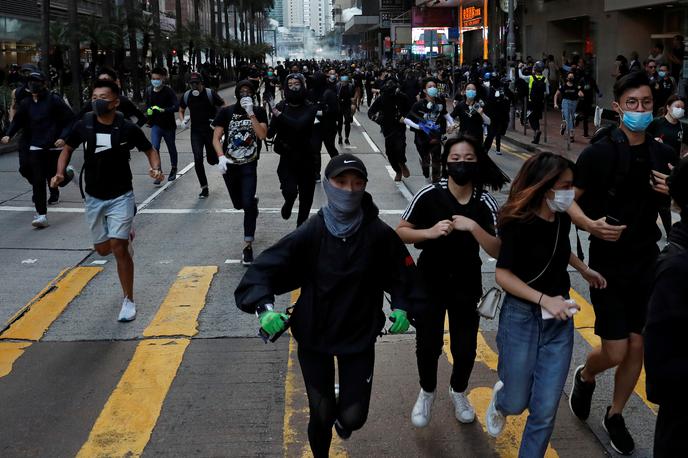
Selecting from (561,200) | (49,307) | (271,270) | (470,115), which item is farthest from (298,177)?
(561,200)

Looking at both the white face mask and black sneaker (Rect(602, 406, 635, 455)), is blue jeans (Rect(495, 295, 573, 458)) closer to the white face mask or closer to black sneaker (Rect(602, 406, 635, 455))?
the white face mask

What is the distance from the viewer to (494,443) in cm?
479

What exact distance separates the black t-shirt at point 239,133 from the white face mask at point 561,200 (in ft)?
17.4

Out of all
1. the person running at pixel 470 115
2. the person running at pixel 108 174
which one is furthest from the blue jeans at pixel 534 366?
the person running at pixel 470 115

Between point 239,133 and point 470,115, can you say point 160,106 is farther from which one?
point 239,133

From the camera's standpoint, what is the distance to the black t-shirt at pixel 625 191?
4496 mm

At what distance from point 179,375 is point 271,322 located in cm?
237

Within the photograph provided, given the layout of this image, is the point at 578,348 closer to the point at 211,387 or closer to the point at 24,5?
the point at 211,387

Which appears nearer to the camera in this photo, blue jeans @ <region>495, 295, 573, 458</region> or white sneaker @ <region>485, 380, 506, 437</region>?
blue jeans @ <region>495, 295, 573, 458</region>

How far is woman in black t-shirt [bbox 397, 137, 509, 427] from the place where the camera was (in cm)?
450

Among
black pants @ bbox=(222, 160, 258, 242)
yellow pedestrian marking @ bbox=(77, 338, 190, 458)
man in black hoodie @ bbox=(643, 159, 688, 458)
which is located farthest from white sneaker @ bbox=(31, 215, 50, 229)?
man in black hoodie @ bbox=(643, 159, 688, 458)

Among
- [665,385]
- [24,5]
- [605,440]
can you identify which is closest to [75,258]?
[605,440]

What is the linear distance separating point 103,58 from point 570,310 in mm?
33732

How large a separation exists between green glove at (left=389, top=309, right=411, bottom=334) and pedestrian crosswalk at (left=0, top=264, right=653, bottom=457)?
3.65ft
